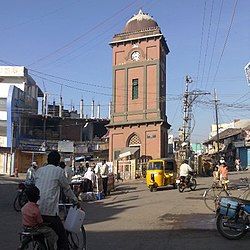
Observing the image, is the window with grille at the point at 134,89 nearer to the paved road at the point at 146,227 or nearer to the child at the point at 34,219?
the paved road at the point at 146,227

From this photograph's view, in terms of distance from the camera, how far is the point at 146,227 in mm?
11297

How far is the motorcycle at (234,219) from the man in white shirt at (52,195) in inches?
174

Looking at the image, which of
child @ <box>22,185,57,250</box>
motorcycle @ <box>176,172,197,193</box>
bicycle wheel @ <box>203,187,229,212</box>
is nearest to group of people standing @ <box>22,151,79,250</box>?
child @ <box>22,185,57,250</box>

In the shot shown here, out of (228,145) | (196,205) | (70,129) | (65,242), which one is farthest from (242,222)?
(228,145)

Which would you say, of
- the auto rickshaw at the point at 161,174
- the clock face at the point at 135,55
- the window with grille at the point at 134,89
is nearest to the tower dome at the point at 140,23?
the clock face at the point at 135,55

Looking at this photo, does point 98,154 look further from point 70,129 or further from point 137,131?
point 137,131

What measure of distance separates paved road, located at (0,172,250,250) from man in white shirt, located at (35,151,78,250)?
7.45ft

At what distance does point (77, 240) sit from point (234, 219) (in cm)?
380

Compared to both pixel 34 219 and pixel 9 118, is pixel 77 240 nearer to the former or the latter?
pixel 34 219

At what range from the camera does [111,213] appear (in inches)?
572

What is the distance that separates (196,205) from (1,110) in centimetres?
3373

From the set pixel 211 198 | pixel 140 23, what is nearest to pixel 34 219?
pixel 211 198

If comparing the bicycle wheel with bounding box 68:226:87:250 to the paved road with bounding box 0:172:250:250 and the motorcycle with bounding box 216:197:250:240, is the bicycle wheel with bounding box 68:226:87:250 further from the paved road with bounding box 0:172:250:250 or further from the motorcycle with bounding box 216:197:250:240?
the motorcycle with bounding box 216:197:250:240

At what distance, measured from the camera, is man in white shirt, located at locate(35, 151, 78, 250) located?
644 centimetres
